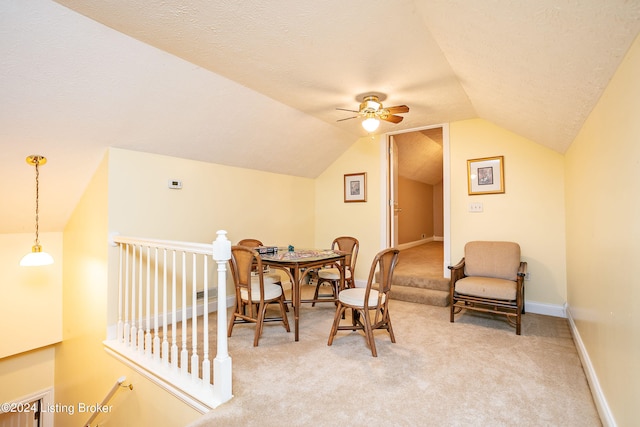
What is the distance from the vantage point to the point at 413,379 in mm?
2152

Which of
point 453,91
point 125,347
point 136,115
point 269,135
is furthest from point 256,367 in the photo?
point 453,91

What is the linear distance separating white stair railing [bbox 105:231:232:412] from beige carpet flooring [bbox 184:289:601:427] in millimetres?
208

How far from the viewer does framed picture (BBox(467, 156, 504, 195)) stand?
3.82m

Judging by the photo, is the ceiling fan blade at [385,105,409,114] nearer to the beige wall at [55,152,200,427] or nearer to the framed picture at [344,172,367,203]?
the framed picture at [344,172,367,203]

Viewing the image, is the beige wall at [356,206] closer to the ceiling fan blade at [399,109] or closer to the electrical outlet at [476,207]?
the electrical outlet at [476,207]

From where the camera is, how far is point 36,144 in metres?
2.41

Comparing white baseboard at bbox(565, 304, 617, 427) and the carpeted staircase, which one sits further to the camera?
the carpeted staircase

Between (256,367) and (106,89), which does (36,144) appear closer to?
(106,89)

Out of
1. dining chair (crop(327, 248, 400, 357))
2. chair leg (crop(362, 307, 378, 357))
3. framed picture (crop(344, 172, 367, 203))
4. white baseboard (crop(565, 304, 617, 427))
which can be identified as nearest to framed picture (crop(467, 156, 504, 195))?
framed picture (crop(344, 172, 367, 203))

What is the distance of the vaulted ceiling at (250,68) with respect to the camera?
62.8 inches

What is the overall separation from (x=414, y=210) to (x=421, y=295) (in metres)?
4.01

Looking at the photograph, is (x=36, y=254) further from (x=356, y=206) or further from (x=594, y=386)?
(x=594, y=386)

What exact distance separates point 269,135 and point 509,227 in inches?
127

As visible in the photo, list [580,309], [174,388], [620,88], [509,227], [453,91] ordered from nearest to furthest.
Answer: [620,88] → [174,388] → [580,309] → [453,91] → [509,227]
